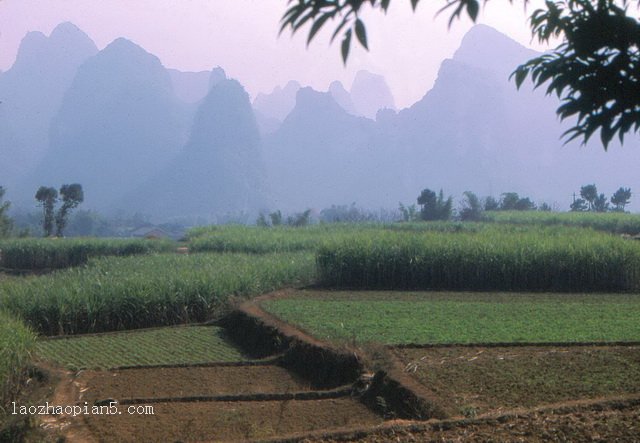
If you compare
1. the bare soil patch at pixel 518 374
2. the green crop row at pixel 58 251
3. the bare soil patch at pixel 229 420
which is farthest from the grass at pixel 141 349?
the green crop row at pixel 58 251

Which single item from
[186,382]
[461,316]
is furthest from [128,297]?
[461,316]

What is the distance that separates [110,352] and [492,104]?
250 ft

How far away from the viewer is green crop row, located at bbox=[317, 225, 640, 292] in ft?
47.4

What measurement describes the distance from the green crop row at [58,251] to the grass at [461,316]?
1370cm

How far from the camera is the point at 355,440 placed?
16.1 feet

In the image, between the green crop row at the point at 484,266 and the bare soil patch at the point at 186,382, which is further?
the green crop row at the point at 484,266

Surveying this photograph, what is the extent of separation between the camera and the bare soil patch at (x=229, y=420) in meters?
5.70

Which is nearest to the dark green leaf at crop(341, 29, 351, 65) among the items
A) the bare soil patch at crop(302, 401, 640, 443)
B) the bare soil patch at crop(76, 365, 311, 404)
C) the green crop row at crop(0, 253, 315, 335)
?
the bare soil patch at crop(302, 401, 640, 443)

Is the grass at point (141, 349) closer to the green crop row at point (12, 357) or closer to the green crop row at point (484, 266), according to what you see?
the green crop row at point (12, 357)

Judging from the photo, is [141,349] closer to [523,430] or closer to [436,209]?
[523,430]

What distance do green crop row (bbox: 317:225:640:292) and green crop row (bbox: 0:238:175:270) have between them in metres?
11.7

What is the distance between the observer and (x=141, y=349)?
923cm

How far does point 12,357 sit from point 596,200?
4543cm

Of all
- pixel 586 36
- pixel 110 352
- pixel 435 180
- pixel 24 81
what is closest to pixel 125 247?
pixel 110 352
